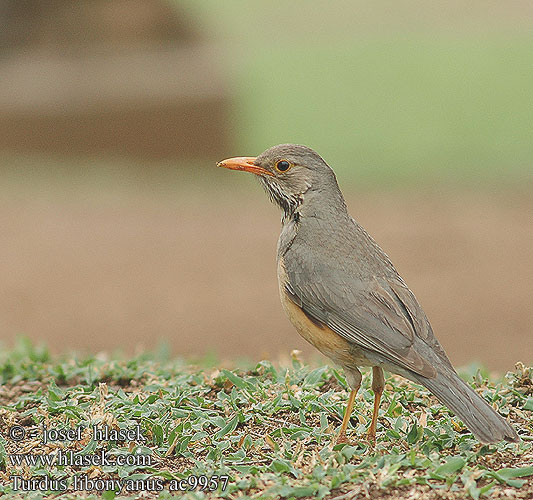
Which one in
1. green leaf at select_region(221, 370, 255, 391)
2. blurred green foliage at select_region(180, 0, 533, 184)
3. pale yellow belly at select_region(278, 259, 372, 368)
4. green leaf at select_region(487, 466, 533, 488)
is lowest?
green leaf at select_region(487, 466, 533, 488)

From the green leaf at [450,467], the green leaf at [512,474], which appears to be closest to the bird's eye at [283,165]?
the green leaf at [450,467]

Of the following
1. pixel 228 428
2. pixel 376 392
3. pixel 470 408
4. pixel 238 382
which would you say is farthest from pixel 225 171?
pixel 470 408

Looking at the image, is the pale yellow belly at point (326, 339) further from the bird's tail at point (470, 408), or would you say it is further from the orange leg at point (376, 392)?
the bird's tail at point (470, 408)

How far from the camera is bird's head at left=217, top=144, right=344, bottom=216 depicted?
19.2ft

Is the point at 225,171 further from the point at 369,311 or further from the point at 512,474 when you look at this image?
the point at 512,474

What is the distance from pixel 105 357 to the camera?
775cm

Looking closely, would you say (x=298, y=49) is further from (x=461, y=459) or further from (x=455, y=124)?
(x=461, y=459)

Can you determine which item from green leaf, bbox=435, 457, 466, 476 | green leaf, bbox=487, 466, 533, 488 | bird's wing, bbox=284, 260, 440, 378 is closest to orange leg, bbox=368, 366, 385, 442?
bird's wing, bbox=284, 260, 440, 378

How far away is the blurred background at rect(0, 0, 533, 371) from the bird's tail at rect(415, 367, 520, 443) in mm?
2416

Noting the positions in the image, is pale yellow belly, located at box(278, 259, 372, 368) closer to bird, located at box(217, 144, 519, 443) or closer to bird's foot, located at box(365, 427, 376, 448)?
bird, located at box(217, 144, 519, 443)

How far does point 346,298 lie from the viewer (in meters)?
5.24

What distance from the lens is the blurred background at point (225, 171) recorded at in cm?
1177

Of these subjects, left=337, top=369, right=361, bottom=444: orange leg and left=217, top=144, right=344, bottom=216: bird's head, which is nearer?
left=337, top=369, right=361, bottom=444: orange leg

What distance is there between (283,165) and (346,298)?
104 centimetres
